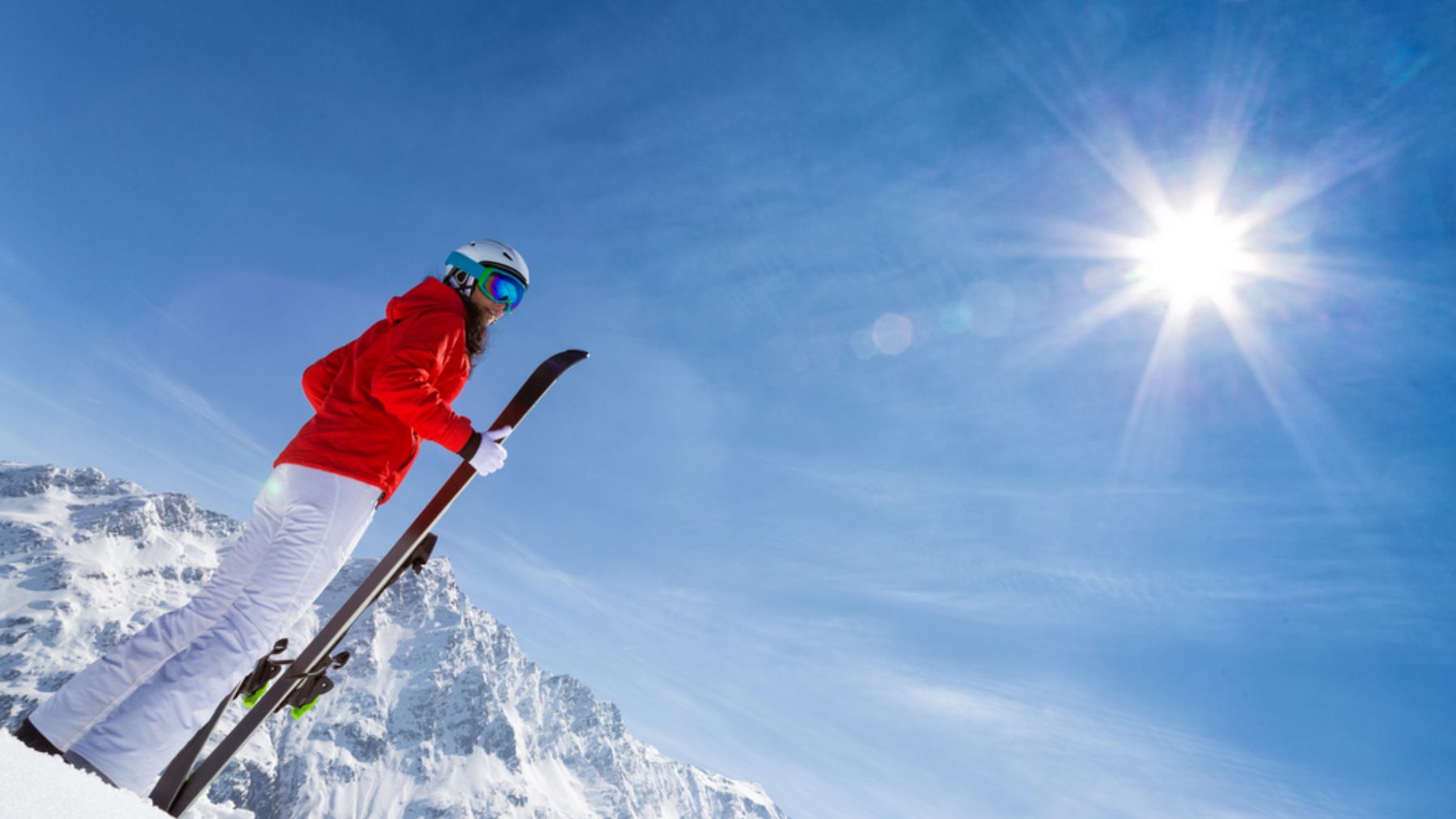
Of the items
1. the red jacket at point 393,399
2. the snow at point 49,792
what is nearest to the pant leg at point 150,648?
the red jacket at point 393,399

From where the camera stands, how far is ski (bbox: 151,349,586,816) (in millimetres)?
5020

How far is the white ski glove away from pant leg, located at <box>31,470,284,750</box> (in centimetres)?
125

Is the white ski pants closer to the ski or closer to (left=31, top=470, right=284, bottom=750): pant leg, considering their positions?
(left=31, top=470, right=284, bottom=750): pant leg

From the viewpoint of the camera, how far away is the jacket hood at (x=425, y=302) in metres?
5.28

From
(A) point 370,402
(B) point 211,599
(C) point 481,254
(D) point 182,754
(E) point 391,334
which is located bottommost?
(D) point 182,754

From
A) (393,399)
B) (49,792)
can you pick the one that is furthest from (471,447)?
(49,792)

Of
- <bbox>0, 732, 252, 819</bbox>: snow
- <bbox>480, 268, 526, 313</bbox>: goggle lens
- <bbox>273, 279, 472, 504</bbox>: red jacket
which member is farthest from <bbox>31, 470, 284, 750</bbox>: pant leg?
<bbox>480, 268, 526, 313</bbox>: goggle lens

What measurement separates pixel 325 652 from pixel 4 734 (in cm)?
376

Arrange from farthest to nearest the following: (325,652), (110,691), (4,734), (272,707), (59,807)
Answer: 1. (325,652)
2. (272,707)
3. (110,691)
4. (4,734)
5. (59,807)

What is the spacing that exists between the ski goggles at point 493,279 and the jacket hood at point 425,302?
1.74 ft

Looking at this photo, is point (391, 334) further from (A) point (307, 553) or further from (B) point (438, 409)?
(A) point (307, 553)

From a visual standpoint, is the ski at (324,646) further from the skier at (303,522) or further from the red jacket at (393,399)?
the red jacket at (393,399)

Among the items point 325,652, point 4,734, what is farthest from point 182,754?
point 4,734

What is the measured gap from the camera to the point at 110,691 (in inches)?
160
